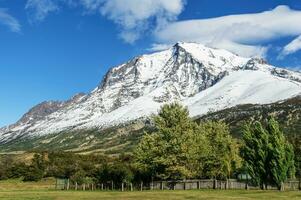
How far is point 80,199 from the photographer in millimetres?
63406

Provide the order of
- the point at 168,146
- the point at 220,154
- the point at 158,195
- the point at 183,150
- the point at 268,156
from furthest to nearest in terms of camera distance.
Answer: the point at 220,154 → the point at 168,146 → the point at 183,150 → the point at 268,156 → the point at 158,195

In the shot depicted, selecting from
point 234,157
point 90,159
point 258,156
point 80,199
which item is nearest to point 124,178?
point 234,157

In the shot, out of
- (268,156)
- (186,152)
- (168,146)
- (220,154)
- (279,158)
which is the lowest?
(279,158)

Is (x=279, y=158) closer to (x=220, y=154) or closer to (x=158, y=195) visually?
(x=220, y=154)

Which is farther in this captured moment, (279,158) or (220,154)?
(220,154)

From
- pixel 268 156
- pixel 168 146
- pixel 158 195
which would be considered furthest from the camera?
pixel 168 146

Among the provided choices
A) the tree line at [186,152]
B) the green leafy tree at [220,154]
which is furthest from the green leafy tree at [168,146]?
the green leafy tree at [220,154]

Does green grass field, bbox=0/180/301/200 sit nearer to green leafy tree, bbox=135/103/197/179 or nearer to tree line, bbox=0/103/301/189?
tree line, bbox=0/103/301/189

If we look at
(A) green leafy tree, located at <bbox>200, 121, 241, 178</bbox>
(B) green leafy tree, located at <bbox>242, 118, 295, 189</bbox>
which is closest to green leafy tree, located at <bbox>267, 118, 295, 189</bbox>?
(B) green leafy tree, located at <bbox>242, 118, 295, 189</bbox>

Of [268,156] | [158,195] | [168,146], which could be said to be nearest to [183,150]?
[168,146]

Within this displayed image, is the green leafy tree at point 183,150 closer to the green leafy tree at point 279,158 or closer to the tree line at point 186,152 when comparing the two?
the tree line at point 186,152

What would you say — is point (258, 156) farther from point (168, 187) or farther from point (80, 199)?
point (80, 199)

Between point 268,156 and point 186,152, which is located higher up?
point 186,152

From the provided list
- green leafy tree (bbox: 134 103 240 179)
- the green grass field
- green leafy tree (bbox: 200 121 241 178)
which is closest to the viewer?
the green grass field
